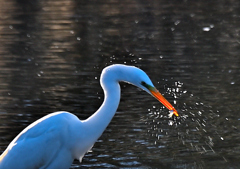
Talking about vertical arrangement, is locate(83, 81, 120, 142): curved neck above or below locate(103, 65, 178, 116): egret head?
below

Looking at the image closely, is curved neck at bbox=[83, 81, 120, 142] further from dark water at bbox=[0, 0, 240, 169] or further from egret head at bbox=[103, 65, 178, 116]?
dark water at bbox=[0, 0, 240, 169]

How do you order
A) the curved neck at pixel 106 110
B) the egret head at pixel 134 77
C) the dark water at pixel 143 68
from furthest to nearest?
the dark water at pixel 143 68 < the curved neck at pixel 106 110 < the egret head at pixel 134 77

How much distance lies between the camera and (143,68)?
40.6ft

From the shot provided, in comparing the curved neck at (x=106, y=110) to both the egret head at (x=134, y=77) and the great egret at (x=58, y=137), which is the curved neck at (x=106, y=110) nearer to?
the great egret at (x=58, y=137)

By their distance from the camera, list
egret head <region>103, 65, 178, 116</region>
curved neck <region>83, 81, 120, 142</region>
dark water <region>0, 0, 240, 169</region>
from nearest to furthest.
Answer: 1. egret head <region>103, 65, 178, 116</region>
2. curved neck <region>83, 81, 120, 142</region>
3. dark water <region>0, 0, 240, 169</region>

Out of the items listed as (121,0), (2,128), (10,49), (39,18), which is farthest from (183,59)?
(121,0)

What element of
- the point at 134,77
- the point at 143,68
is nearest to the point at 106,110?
the point at 134,77

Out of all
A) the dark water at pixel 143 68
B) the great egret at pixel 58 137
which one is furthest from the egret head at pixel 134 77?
the dark water at pixel 143 68

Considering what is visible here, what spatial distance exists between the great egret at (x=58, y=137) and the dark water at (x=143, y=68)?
1.41 meters

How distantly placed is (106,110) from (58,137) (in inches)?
22.2

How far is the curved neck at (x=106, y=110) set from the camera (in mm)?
5410

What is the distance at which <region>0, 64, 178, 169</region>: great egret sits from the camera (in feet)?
17.9

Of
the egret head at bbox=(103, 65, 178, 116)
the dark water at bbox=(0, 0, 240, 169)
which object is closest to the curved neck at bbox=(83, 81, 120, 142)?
the egret head at bbox=(103, 65, 178, 116)

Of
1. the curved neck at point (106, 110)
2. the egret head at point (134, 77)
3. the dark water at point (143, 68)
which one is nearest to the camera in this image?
the egret head at point (134, 77)
